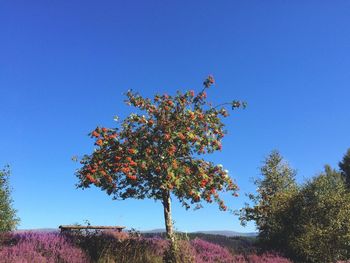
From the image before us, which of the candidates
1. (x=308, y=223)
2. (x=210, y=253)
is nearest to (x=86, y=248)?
(x=210, y=253)

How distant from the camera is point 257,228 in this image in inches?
1080

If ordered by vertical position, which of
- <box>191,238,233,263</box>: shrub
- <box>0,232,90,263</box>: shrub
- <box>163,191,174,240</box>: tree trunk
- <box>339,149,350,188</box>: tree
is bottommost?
<box>191,238,233,263</box>: shrub

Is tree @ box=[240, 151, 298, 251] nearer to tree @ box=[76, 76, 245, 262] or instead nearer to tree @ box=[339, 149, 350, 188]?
tree @ box=[76, 76, 245, 262]

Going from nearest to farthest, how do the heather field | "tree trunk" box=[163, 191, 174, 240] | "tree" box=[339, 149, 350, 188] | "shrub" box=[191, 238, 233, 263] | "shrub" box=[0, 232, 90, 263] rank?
1. "shrub" box=[0, 232, 90, 263]
2. the heather field
3. "tree trunk" box=[163, 191, 174, 240]
4. "shrub" box=[191, 238, 233, 263]
5. "tree" box=[339, 149, 350, 188]

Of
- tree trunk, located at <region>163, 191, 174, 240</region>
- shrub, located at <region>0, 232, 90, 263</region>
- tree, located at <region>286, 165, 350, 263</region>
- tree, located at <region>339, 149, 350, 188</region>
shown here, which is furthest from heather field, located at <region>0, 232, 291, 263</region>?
tree, located at <region>339, 149, 350, 188</region>

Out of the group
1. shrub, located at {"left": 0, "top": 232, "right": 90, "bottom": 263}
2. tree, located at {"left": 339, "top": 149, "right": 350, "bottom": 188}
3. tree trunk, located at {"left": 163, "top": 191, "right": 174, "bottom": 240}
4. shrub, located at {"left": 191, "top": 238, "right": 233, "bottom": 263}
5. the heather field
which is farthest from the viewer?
tree, located at {"left": 339, "top": 149, "right": 350, "bottom": 188}

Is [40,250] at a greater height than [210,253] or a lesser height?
greater

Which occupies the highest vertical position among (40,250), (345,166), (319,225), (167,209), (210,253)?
(345,166)

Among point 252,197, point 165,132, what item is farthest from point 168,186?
point 252,197

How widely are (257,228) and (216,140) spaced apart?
11.1 meters

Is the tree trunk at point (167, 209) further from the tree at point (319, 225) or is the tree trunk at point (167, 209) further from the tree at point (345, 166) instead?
the tree at point (345, 166)

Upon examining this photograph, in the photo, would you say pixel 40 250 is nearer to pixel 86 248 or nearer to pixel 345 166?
pixel 86 248

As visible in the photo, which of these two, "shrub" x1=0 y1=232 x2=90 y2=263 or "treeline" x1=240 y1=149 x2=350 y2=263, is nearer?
"shrub" x1=0 y1=232 x2=90 y2=263

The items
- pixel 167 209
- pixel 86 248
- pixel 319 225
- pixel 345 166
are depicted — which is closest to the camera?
pixel 86 248
